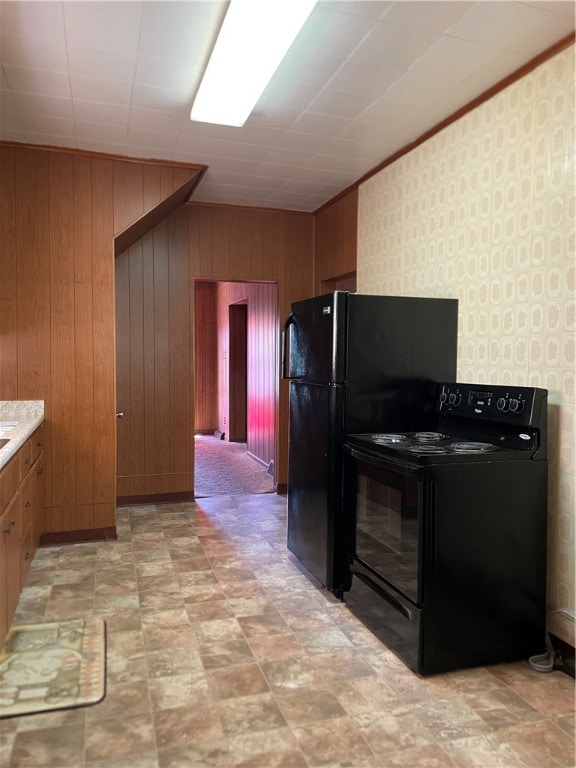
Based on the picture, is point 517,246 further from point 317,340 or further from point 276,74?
point 276,74

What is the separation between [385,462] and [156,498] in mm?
3038

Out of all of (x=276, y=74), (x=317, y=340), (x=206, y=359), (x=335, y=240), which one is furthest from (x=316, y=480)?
(x=206, y=359)

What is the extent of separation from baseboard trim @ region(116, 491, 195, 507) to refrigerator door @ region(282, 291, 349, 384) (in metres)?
2.00

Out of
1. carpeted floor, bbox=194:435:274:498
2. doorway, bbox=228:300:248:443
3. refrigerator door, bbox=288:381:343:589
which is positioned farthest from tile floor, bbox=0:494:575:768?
doorway, bbox=228:300:248:443

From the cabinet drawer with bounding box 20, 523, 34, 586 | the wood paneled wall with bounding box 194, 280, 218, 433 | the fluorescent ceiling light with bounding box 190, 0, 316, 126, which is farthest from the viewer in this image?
the wood paneled wall with bounding box 194, 280, 218, 433

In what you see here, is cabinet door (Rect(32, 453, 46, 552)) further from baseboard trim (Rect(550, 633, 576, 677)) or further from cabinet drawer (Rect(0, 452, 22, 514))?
baseboard trim (Rect(550, 633, 576, 677))

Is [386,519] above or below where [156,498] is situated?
above

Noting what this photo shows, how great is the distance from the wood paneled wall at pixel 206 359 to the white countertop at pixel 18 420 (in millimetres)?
5426

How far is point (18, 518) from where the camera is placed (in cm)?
282

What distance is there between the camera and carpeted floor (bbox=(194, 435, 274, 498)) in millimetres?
5578

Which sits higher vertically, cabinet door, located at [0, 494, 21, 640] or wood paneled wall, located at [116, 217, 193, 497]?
wood paneled wall, located at [116, 217, 193, 497]

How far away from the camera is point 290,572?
341cm

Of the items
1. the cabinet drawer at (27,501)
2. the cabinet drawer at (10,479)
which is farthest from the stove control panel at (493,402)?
the cabinet drawer at (27,501)

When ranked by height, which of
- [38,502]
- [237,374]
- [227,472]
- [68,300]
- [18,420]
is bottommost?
[227,472]
